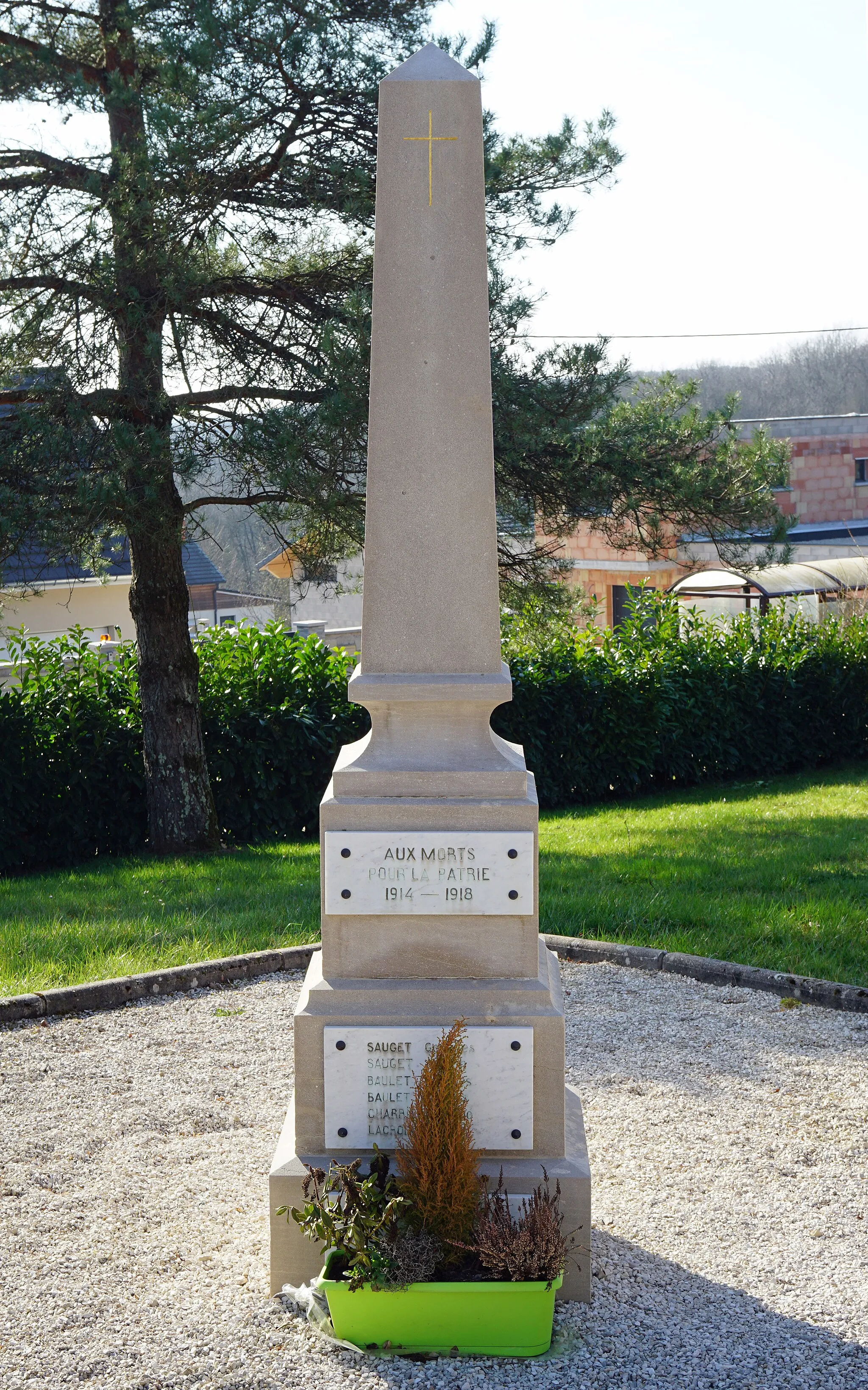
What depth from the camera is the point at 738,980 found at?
5309mm

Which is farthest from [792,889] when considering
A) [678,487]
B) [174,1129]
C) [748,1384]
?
[748,1384]

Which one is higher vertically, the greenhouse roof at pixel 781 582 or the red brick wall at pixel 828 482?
the red brick wall at pixel 828 482

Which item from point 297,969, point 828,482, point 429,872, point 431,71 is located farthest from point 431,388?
point 828,482

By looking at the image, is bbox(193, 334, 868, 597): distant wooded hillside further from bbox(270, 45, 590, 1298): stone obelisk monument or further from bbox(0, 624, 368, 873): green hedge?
bbox(270, 45, 590, 1298): stone obelisk monument

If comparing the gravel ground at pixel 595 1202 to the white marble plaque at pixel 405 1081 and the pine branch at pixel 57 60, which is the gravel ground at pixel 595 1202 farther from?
the pine branch at pixel 57 60

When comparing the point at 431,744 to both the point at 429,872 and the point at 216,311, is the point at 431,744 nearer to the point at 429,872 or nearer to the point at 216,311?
the point at 429,872

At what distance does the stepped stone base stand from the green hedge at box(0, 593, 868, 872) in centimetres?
580

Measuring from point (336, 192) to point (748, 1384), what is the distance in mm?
6495

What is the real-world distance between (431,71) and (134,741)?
6286mm

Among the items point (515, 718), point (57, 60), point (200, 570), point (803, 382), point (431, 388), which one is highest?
point (803, 382)

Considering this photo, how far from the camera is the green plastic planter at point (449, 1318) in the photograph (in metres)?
2.61

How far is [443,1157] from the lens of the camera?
2732 mm

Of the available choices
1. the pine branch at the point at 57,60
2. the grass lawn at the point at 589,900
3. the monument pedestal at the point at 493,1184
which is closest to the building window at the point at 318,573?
the grass lawn at the point at 589,900

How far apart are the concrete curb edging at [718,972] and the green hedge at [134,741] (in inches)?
145
